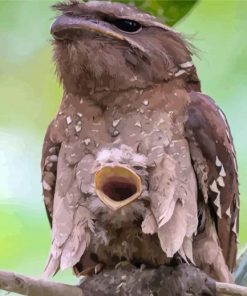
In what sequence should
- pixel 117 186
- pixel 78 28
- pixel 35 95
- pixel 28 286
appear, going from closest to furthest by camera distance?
1. pixel 28 286
2. pixel 117 186
3. pixel 78 28
4. pixel 35 95

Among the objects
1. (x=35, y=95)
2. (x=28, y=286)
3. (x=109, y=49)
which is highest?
(x=109, y=49)

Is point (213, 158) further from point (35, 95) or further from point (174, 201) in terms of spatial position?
point (35, 95)

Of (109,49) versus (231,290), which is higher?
(109,49)

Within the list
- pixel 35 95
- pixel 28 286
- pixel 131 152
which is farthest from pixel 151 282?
pixel 35 95

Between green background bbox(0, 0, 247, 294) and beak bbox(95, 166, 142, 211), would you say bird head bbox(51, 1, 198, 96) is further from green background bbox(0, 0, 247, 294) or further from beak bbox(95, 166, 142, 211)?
green background bbox(0, 0, 247, 294)

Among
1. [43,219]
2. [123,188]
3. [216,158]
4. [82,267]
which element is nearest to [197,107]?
[216,158]

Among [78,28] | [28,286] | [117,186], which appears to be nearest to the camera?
[28,286]

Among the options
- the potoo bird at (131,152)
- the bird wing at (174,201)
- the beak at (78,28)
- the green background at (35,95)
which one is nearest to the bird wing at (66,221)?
the potoo bird at (131,152)

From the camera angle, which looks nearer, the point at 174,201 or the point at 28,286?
the point at 28,286
